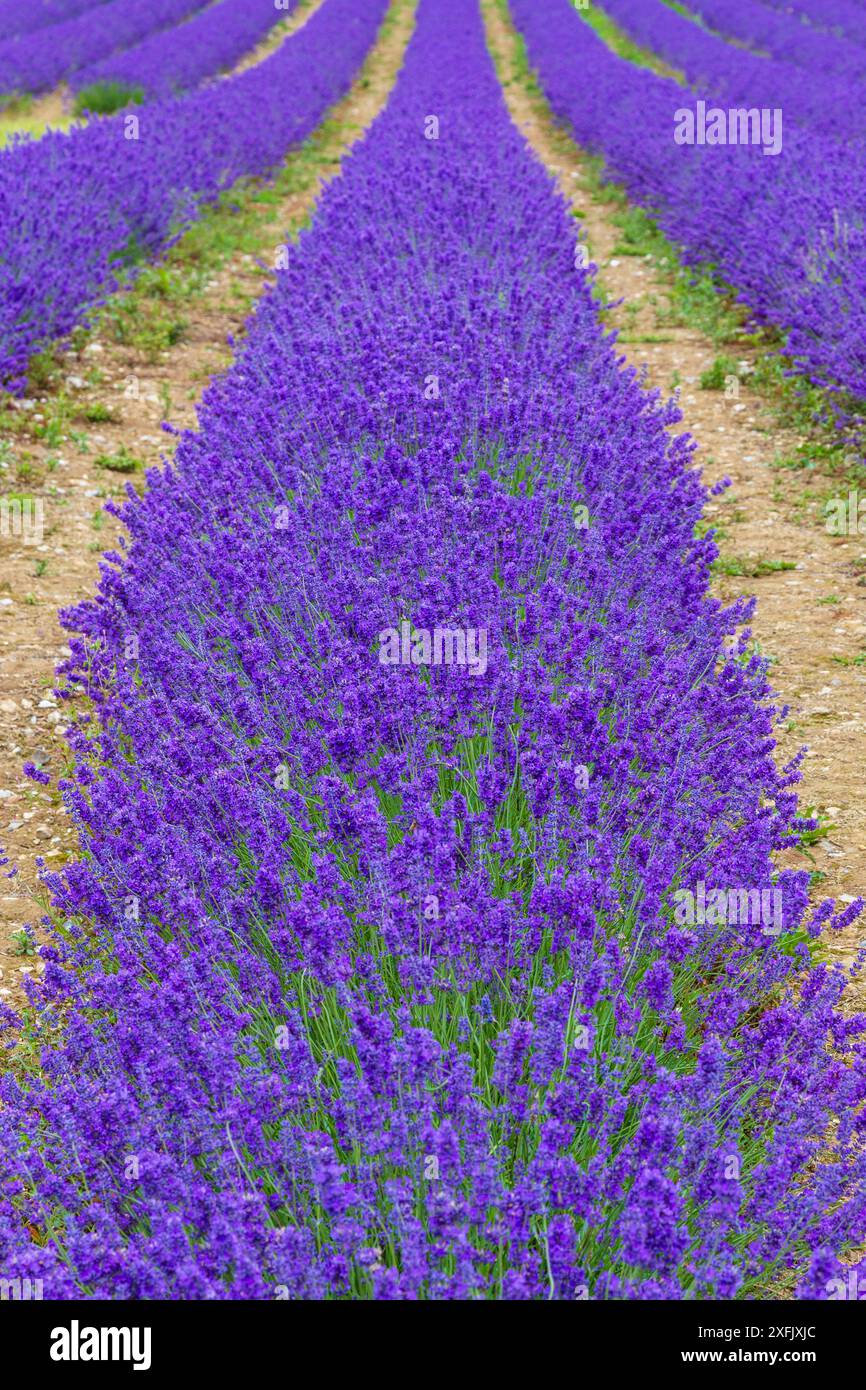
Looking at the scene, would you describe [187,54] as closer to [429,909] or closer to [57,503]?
[57,503]

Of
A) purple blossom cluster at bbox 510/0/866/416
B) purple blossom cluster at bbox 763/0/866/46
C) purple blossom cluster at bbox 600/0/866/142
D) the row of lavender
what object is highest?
purple blossom cluster at bbox 763/0/866/46

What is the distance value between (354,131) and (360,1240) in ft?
45.5

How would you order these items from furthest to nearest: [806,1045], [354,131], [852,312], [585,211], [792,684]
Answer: [354,131]
[585,211]
[852,312]
[792,684]
[806,1045]

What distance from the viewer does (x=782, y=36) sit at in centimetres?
1697

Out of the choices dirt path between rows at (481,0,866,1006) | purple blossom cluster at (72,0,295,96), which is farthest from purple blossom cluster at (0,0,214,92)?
dirt path between rows at (481,0,866,1006)

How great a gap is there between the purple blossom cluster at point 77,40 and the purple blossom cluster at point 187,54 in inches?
14.3

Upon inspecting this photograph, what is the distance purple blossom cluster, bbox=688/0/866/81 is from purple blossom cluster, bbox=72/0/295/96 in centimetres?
739

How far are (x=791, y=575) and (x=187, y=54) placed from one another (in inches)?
566

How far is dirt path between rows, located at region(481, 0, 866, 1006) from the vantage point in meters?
3.22

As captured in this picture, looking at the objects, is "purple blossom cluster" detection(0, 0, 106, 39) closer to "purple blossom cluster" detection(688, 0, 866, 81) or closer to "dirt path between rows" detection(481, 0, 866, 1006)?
"purple blossom cluster" detection(688, 0, 866, 81)

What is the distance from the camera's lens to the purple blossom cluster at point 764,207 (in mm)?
5820

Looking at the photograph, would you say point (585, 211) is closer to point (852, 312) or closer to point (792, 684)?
point (852, 312)
